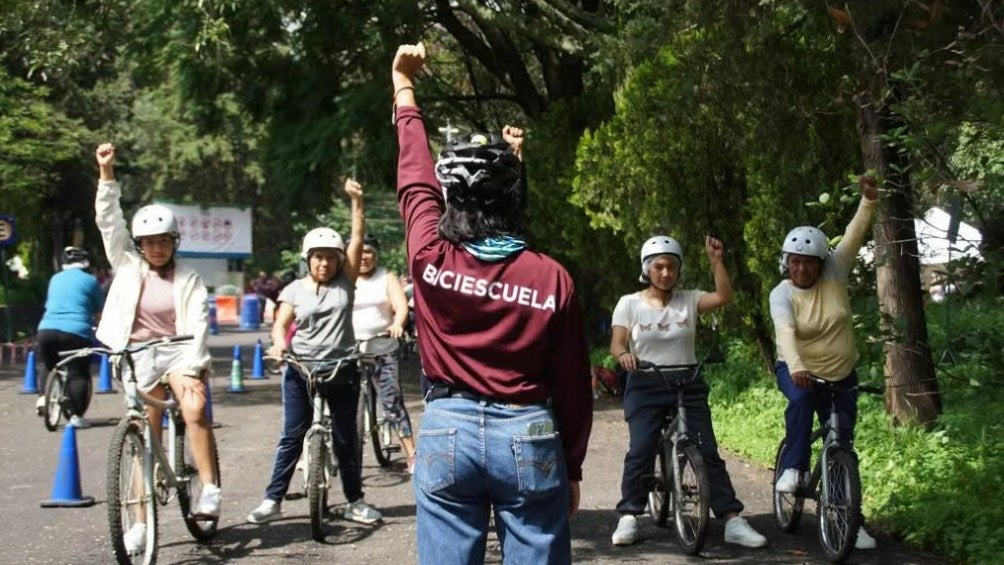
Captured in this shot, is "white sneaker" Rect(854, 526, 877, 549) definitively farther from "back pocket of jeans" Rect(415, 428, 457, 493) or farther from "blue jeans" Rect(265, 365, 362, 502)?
"back pocket of jeans" Rect(415, 428, 457, 493)

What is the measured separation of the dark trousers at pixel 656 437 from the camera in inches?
326

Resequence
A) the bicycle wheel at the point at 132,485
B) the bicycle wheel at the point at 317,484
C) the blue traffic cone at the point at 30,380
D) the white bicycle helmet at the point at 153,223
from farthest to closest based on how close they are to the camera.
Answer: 1. the blue traffic cone at the point at 30,380
2. the bicycle wheel at the point at 317,484
3. the white bicycle helmet at the point at 153,223
4. the bicycle wheel at the point at 132,485

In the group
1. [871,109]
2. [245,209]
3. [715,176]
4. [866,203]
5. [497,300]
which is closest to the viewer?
[497,300]

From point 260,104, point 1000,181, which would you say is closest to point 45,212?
point 260,104

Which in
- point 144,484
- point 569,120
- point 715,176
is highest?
point 569,120

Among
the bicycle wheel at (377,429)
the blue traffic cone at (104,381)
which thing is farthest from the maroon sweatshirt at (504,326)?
the blue traffic cone at (104,381)

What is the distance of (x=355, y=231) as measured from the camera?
8.34m

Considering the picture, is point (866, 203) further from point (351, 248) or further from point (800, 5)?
point (351, 248)

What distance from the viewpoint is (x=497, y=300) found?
3959 mm

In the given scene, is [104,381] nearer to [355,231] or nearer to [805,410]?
[355,231]

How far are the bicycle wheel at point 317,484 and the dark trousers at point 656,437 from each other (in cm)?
179

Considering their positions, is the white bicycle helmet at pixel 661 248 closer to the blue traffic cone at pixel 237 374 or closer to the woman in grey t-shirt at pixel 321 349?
the woman in grey t-shirt at pixel 321 349

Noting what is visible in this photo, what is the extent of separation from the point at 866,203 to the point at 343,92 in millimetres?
12523

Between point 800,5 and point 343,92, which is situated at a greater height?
point 343,92
